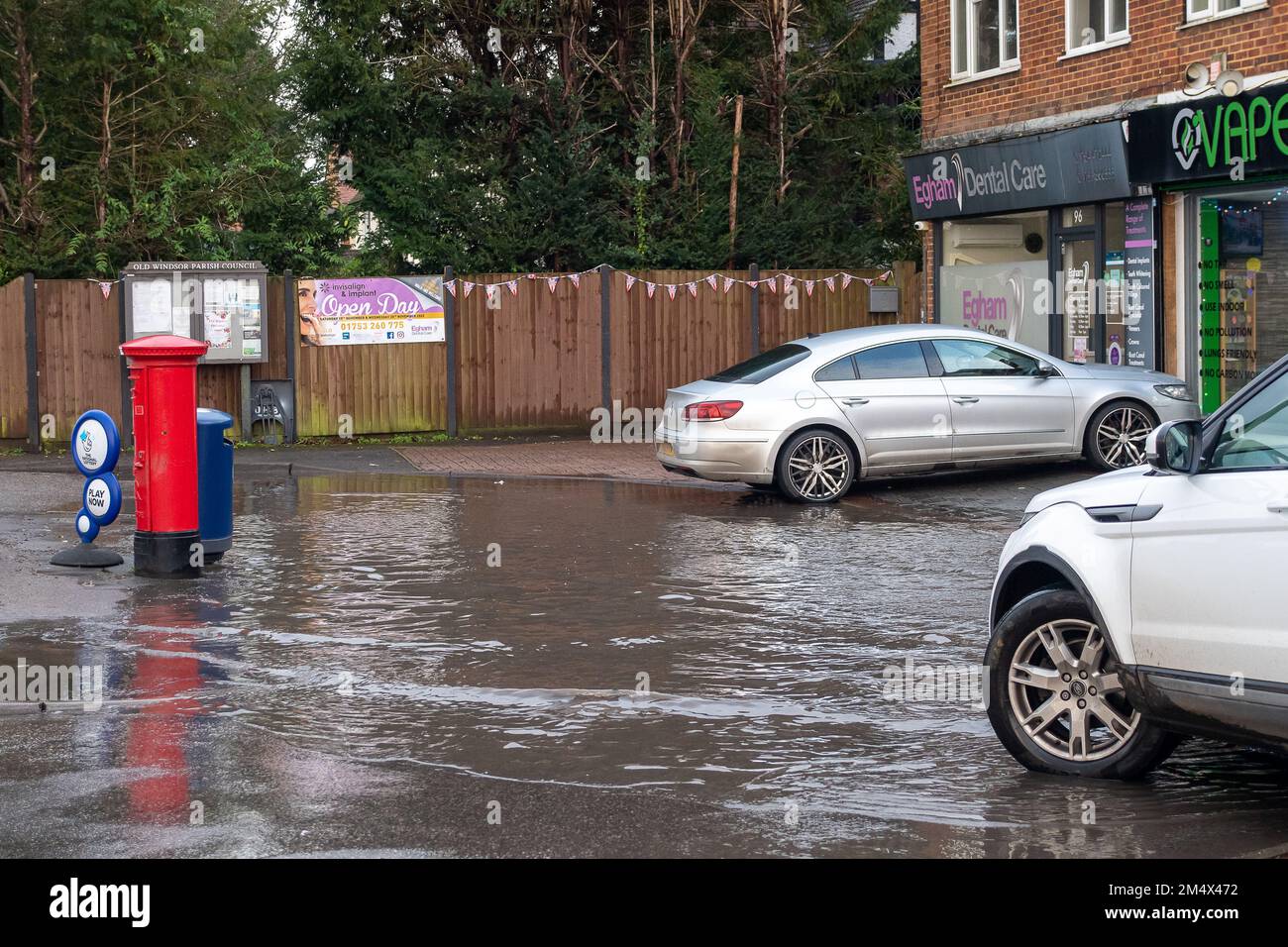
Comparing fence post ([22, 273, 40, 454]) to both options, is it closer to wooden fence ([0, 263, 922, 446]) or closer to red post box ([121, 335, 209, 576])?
wooden fence ([0, 263, 922, 446])

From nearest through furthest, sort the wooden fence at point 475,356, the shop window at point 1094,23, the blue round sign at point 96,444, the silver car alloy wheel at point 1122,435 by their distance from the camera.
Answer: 1. the blue round sign at point 96,444
2. the silver car alloy wheel at point 1122,435
3. the shop window at point 1094,23
4. the wooden fence at point 475,356

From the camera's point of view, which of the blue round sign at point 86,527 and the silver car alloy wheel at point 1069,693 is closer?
the silver car alloy wheel at point 1069,693

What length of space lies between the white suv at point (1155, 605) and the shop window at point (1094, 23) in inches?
570

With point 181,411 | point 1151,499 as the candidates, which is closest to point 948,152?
point 181,411

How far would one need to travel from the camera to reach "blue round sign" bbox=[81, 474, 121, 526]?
11828mm

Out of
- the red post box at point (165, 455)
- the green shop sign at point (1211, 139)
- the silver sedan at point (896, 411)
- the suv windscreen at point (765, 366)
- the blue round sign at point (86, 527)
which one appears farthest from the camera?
the green shop sign at point (1211, 139)

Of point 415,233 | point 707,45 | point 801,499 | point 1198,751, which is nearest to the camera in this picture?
point 1198,751

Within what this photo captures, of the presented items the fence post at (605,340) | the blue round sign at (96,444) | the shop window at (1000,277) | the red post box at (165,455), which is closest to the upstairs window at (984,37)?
the shop window at (1000,277)

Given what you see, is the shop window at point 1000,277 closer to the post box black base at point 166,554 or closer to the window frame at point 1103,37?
the window frame at point 1103,37

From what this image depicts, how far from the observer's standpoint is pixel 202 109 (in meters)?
26.2

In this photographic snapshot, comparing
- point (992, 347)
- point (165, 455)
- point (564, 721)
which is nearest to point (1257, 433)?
point (564, 721)

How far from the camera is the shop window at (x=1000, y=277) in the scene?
21.7 m

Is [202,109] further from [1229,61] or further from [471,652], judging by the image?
[471,652]
